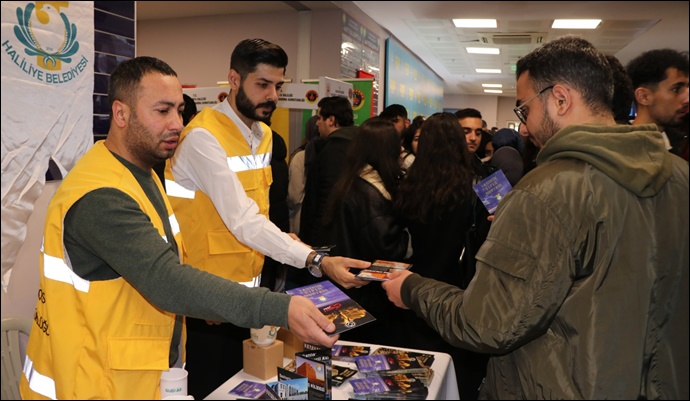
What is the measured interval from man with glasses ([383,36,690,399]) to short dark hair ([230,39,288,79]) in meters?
1.57

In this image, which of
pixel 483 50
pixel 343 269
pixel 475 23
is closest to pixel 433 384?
pixel 343 269

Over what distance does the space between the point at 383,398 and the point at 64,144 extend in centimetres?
168

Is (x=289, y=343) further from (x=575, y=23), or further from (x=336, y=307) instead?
(x=575, y=23)

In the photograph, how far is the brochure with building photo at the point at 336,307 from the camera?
1.66 meters

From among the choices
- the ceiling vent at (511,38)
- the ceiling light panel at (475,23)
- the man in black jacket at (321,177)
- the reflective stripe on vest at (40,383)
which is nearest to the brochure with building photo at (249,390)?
the reflective stripe on vest at (40,383)

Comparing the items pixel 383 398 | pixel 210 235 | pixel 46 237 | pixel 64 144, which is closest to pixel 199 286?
pixel 46 237

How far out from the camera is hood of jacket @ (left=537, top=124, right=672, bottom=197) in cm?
129

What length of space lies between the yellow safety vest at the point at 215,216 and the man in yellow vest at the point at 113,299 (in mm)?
828

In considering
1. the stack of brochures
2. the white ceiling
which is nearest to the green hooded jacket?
the stack of brochures

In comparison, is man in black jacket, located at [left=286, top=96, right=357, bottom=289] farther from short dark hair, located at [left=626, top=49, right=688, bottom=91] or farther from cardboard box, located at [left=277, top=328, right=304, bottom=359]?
short dark hair, located at [left=626, top=49, right=688, bottom=91]

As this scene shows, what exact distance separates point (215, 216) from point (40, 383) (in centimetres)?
106

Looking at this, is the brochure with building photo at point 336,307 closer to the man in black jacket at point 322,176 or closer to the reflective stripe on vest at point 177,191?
the reflective stripe on vest at point 177,191

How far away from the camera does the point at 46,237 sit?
150cm

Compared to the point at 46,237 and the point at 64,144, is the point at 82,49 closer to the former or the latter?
the point at 64,144
